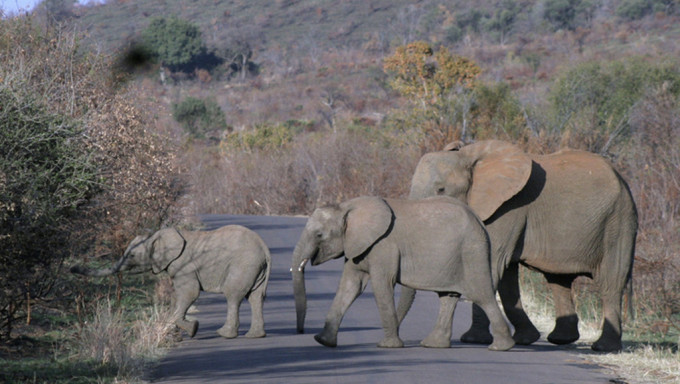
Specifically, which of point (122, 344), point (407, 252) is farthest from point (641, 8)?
point (122, 344)

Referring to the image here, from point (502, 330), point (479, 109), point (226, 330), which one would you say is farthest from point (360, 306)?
point (479, 109)

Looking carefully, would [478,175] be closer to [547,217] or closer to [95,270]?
[547,217]

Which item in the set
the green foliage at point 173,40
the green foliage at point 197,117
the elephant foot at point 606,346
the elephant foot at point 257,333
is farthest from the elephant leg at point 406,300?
the green foliage at point 173,40

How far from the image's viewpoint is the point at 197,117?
75125mm

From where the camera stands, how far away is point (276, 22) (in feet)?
401

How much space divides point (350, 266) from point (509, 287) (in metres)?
2.09

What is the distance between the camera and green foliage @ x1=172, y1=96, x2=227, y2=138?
7438cm

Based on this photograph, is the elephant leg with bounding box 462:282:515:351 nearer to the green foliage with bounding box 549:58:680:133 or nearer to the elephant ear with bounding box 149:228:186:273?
the elephant ear with bounding box 149:228:186:273

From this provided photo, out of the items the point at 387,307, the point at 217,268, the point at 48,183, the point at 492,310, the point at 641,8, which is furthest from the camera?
the point at 641,8

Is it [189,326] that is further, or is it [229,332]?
[229,332]

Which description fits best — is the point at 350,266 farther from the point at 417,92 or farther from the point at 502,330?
the point at 417,92

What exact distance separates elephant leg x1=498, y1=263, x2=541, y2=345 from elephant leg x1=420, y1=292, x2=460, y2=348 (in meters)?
1.10

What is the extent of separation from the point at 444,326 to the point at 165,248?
3451 millimetres

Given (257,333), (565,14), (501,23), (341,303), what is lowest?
(501,23)
